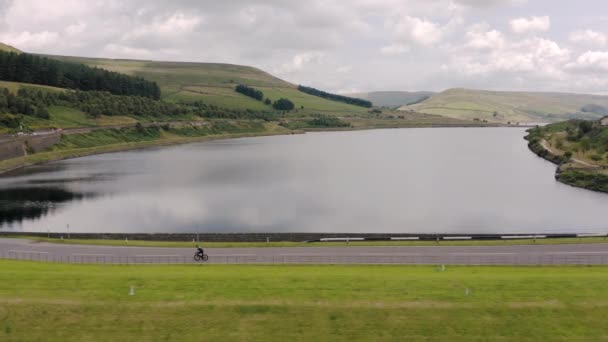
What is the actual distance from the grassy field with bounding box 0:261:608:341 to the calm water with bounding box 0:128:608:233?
94.1ft

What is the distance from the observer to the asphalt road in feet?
140

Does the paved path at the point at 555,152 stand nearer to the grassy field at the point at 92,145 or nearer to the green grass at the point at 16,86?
the grassy field at the point at 92,145

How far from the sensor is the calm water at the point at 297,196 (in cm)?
6725

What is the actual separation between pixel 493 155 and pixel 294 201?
309ft

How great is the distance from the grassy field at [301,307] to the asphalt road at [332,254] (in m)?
6.95

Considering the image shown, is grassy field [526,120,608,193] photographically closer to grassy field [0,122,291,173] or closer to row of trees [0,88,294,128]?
grassy field [0,122,291,173]

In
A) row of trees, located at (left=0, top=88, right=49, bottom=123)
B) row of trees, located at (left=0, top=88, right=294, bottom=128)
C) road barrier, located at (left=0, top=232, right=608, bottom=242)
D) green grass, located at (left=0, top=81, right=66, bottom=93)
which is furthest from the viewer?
green grass, located at (left=0, top=81, right=66, bottom=93)

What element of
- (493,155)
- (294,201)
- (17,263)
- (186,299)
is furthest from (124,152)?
(186,299)

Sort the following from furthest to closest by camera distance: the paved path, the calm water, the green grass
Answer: the green grass < the paved path < the calm water

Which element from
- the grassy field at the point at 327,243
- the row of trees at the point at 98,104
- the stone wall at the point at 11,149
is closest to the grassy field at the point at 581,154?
the grassy field at the point at 327,243

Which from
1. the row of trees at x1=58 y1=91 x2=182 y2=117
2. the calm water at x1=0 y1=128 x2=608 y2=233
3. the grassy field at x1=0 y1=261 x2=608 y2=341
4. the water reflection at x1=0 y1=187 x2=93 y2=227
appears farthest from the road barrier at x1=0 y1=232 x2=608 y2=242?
the row of trees at x1=58 y1=91 x2=182 y2=117

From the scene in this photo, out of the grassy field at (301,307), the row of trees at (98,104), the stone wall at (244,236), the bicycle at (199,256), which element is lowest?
the grassy field at (301,307)

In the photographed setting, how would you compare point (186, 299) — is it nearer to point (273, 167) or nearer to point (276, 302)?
point (276, 302)

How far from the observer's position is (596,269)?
3919 centimetres
